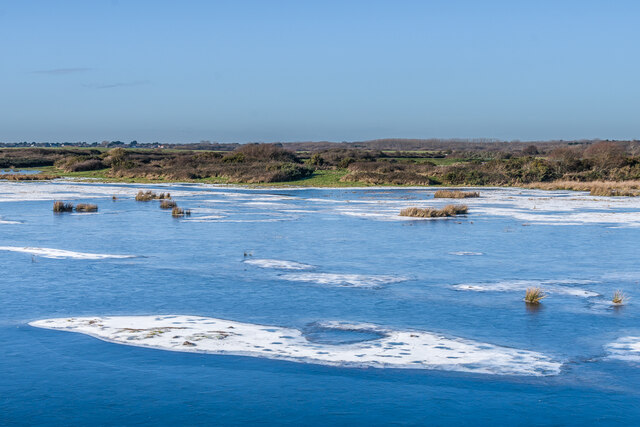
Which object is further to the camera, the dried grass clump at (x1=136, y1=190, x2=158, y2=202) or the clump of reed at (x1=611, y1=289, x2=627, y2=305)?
the dried grass clump at (x1=136, y1=190, x2=158, y2=202)

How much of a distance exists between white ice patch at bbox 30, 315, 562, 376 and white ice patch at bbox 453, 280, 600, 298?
440 cm

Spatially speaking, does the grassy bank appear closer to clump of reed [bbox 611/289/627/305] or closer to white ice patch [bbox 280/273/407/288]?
white ice patch [bbox 280/273/407/288]

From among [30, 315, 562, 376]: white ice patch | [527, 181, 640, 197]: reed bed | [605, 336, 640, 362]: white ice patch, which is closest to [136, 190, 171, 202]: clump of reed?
[527, 181, 640, 197]: reed bed

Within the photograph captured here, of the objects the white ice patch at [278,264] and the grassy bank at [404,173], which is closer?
the white ice patch at [278,264]

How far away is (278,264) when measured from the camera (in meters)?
21.2

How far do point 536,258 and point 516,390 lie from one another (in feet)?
39.8

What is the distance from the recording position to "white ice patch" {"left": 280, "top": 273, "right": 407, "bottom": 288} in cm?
1827

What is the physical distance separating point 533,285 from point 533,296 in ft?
6.60

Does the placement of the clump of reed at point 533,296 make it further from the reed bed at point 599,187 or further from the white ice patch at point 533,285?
the reed bed at point 599,187

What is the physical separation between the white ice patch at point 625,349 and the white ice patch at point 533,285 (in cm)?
364

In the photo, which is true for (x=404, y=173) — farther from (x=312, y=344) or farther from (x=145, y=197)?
(x=312, y=344)

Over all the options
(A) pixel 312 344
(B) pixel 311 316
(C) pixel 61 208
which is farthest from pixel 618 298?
(C) pixel 61 208

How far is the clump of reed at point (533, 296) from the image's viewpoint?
52.6 ft

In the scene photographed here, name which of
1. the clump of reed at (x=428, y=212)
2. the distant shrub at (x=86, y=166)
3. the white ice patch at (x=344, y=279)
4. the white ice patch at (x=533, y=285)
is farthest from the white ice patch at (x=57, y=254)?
the distant shrub at (x=86, y=166)
